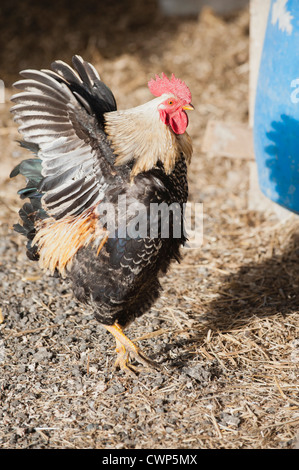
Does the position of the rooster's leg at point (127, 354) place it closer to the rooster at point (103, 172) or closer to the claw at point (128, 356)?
the claw at point (128, 356)

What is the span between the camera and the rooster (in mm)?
2768

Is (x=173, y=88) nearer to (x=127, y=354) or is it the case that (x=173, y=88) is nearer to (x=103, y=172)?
(x=103, y=172)

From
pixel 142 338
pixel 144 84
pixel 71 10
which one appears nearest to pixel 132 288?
pixel 142 338

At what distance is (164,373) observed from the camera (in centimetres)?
301

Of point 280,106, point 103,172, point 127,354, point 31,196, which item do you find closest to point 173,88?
point 103,172

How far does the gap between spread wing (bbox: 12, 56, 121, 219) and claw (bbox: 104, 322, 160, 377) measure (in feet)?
2.51

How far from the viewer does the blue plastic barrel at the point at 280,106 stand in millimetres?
3297

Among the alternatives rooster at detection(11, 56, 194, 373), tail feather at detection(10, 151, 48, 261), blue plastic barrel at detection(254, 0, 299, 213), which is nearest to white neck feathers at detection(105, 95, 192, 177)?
rooster at detection(11, 56, 194, 373)

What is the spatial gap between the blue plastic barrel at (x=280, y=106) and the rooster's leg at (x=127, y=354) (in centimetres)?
138

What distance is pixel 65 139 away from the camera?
111 inches

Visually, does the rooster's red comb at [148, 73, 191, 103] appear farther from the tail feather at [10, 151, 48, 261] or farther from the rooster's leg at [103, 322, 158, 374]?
the rooster's leg at [103, 322, 158, 374]

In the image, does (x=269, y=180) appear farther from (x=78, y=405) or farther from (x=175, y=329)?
(x=78, y=405)

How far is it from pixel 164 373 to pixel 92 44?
601cm

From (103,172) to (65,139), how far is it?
0.26 meters
